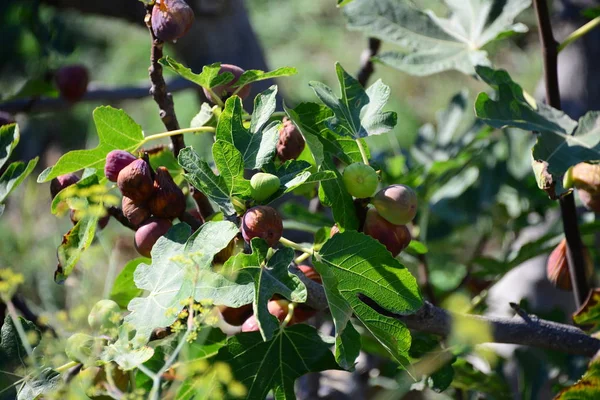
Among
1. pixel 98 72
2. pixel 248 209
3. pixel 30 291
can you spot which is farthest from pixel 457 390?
pixel 98 72

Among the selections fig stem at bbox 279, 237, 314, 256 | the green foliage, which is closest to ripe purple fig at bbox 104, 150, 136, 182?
fig stem at bbox 279, 237, 314, 256

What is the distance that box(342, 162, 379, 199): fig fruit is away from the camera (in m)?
0.53

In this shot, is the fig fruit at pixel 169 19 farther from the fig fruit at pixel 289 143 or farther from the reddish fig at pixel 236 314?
the reddish fig at pixel 236 314

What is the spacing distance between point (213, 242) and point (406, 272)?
0.44 feet

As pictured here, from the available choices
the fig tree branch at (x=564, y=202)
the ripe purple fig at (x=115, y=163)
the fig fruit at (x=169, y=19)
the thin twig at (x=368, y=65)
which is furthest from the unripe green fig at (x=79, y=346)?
the thin twig at (x=368, y=65)

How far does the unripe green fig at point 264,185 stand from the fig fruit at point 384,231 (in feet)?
0.29

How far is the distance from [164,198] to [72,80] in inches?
24.6

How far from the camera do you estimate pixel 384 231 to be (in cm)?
55

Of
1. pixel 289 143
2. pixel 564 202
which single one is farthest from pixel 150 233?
pixel 564 202

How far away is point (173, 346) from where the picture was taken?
54cm

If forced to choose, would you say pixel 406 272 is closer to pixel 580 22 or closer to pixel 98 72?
pixel 580 22

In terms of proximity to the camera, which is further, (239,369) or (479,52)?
(479,52)

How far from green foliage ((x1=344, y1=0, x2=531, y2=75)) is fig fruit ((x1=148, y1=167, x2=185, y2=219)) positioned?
1.17 ft

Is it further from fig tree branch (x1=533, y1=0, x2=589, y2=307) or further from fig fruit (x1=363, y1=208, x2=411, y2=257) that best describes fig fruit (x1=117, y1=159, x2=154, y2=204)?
fig tree branch (x1=533, y1=0, x2=589, y2=307)
